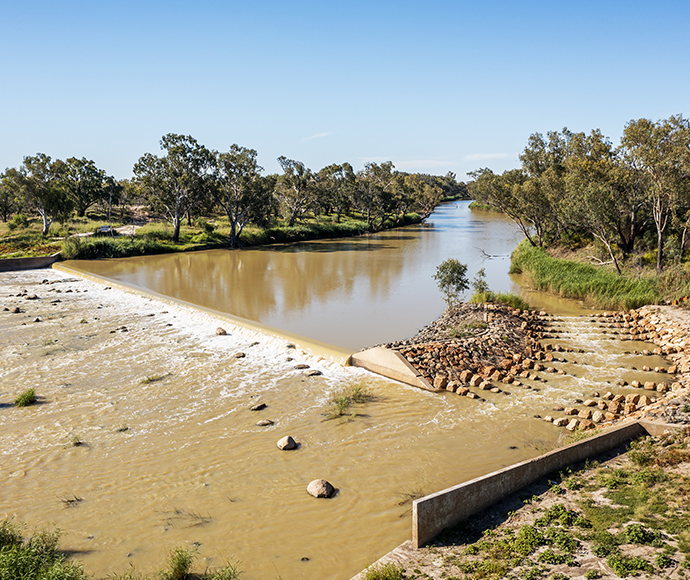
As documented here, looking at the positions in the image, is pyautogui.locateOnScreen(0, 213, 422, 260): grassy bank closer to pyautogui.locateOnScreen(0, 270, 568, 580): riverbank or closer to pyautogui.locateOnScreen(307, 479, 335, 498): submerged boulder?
pyautogui.locateOnScreen(0, 270, 568, 580): riverbank

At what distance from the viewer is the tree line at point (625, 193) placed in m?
20.4

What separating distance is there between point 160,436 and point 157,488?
2.16 metres

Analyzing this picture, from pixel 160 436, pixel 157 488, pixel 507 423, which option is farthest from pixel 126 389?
pixel 507 423

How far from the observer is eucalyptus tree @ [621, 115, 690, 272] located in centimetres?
2005

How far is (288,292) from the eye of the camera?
1066 inches

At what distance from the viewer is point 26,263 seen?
3466 centimetres

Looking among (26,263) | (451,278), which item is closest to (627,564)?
(451,278)

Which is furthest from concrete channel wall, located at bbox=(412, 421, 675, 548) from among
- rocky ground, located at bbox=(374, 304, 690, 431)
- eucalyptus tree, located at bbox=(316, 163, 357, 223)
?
eucalyptus tree, located at bbox=(316, 163, 357, 223)

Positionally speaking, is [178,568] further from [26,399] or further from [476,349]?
[476,349]

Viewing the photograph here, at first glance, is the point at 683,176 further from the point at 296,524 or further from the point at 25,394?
the point at 25,394

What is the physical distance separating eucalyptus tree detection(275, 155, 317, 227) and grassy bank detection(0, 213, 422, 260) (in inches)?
87.8

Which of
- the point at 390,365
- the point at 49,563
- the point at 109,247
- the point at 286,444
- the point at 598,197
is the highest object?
the point at 598,197

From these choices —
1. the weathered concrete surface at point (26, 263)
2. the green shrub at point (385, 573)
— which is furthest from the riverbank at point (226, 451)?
the weathered concrete surface at point (26, 263)

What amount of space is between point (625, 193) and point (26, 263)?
129 ft
